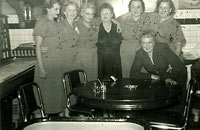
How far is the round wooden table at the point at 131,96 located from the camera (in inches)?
90.1

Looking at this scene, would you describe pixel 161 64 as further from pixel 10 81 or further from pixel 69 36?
pixel 10 81

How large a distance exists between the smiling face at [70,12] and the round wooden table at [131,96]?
99 centimetres

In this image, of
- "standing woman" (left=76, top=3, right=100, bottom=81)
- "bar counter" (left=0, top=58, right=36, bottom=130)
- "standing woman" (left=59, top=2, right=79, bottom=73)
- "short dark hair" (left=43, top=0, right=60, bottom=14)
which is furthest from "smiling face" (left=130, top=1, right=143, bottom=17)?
"bar counter" (left=0, top=58, right=36, bottom=130)

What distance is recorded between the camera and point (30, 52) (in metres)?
3.43

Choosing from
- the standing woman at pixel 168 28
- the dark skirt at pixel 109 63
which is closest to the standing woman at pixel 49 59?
the dark skirt at pixel 109 63

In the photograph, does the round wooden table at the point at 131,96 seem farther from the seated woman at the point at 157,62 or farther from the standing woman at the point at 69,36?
the standing woman at the point at 69,36

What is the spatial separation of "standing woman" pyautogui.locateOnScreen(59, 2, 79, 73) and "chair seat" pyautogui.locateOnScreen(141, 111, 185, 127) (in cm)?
119

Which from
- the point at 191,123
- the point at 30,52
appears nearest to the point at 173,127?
the point at 191,123

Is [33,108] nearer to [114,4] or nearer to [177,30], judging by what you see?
[114,4]

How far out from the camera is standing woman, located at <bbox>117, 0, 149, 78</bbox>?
128 inches

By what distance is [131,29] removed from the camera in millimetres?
3332

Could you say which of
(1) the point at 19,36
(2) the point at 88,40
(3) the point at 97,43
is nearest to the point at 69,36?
(2) the point at 88,40

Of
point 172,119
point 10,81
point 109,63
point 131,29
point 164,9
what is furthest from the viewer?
point 109,63

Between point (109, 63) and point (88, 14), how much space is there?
586 millimetres
